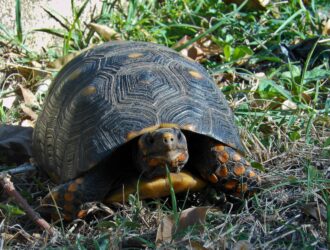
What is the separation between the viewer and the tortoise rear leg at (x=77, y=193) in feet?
9.78

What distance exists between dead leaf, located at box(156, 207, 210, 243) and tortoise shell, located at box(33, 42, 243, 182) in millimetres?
422

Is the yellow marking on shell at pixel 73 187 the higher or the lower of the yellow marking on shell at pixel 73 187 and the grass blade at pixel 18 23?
the lower

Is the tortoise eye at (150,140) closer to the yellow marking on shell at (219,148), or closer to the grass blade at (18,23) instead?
the yellow marking on shell at (219,148)

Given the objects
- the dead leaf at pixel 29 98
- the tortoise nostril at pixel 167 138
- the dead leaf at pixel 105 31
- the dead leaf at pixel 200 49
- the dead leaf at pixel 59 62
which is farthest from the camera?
the dead leaf at pixel 105 31

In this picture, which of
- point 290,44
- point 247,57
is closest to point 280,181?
point 247,57

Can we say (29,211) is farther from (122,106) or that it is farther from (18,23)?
Answer: (18,23)

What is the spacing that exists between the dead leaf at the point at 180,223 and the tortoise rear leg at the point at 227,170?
0.31 m

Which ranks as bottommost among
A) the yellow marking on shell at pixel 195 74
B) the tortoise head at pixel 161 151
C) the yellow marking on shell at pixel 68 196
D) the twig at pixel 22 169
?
the twig at pixel 22 169

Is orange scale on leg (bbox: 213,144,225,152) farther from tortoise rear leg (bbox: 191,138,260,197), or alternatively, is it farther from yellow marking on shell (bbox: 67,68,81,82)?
yellow marking on shell (bbox: 67,68,81,82)

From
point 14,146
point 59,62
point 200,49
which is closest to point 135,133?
point 14,146

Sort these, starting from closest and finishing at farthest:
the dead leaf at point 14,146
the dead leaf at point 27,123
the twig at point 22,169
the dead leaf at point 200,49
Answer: the twig at point 22,169 → the dead leaf at point 14,146 → the dead leaf at point 27,123 → the dead leaf at point 200,49

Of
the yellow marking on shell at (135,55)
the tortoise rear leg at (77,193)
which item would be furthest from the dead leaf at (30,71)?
the tortoise rear leg at (77,193)

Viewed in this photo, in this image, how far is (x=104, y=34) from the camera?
510cm

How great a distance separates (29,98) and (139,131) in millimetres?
1720
